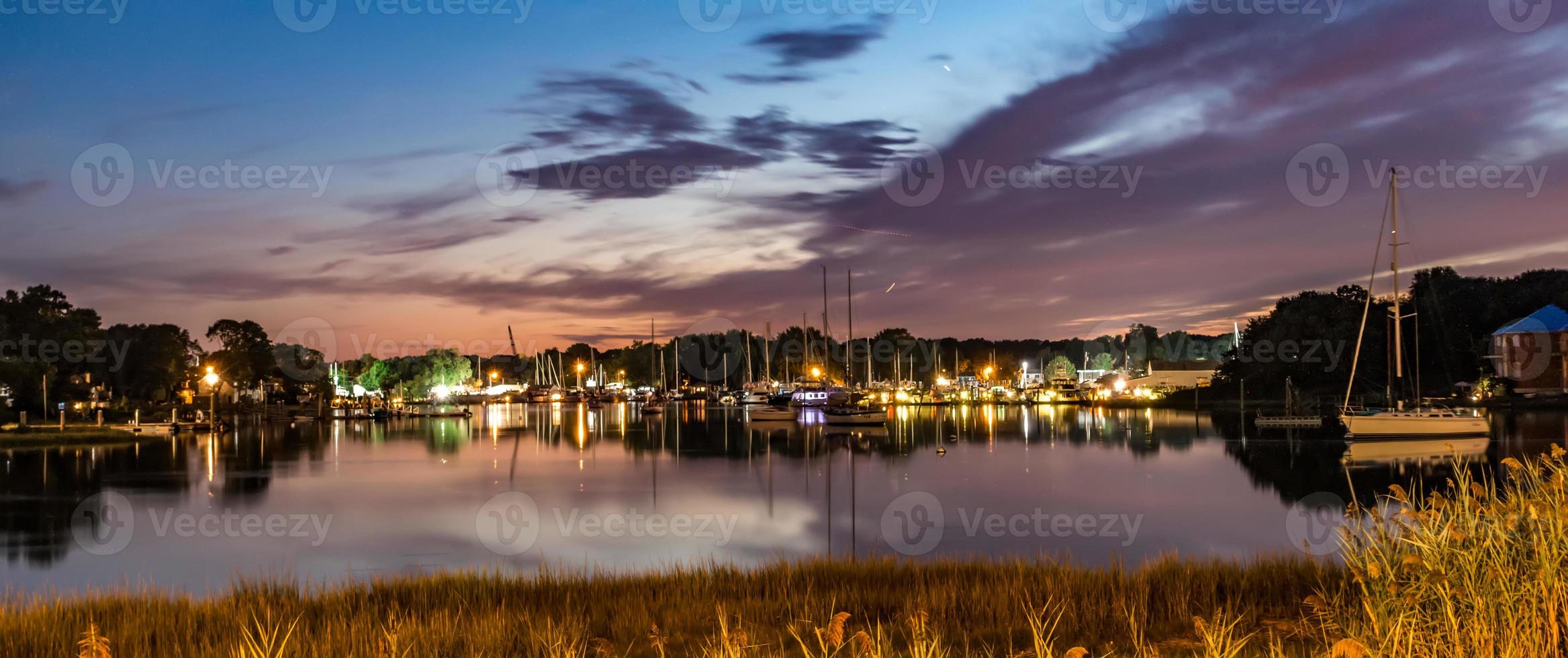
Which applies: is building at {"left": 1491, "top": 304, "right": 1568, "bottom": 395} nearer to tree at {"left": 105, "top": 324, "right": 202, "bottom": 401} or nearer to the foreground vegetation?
the foreground vegetation

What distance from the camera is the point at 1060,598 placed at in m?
12.0

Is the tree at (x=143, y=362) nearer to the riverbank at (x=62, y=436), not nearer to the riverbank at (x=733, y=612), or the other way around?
the riverbank at (x=62, y=436)

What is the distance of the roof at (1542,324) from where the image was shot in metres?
78.0

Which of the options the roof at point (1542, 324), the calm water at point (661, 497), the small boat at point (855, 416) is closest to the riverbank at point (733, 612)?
the calm water at point (661, 497)

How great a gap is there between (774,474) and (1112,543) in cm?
1761

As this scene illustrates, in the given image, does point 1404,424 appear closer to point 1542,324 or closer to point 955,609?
point 1542,324

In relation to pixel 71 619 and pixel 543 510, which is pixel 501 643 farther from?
pixel 543 510

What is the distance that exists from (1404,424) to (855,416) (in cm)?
2908

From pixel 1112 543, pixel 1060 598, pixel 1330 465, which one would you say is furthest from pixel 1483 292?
pixel 1060 598

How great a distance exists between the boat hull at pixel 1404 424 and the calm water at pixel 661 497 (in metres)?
1.22

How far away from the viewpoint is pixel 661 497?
32281 mm

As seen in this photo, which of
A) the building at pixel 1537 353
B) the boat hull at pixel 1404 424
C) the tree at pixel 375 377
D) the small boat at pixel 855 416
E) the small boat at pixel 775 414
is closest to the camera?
the boat hull at pixel 1404 424

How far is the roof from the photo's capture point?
256 ft

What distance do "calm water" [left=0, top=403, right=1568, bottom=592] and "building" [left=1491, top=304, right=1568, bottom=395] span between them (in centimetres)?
2259
